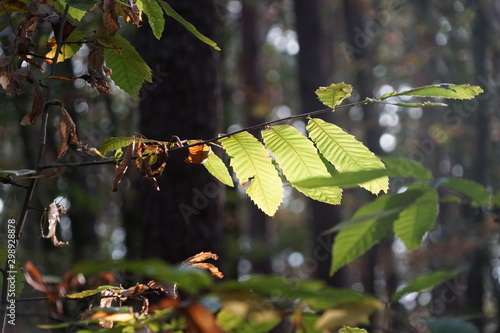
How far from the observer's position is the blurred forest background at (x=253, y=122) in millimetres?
3617

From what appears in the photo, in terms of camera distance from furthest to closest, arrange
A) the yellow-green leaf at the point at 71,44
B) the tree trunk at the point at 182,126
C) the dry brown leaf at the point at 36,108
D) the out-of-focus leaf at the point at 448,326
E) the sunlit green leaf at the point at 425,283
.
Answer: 1. the tree trunk at the point at 182,126
2. the yellow-green leaf at the point at 71,44
3. the dry brown leaf at the point at 36,108
4. the sunlit green leaf at the point at 425,283
5. the out-of-focus leaf at the point at 448,326

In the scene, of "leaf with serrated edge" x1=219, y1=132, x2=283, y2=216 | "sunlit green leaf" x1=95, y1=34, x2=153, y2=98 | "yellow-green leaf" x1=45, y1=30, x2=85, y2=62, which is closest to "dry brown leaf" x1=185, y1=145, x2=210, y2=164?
"leaf with serrated edge" x1=219, y1=132, x2=283, y2=216

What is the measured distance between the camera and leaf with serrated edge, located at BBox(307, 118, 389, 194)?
1.13m

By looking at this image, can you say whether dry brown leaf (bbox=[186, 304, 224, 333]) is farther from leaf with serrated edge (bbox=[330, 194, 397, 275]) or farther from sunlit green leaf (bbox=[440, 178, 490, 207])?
sunlit green leaf (bbox=[440, 178, 490, 207])

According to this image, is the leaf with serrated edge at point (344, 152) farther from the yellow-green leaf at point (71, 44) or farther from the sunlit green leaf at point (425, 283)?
the yellow-green leaf at point (71, 44)

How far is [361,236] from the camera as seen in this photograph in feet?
2.95

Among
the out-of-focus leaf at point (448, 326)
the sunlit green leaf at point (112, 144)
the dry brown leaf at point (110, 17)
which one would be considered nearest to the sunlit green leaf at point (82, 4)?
the dry brown leaf at point (110, 17)

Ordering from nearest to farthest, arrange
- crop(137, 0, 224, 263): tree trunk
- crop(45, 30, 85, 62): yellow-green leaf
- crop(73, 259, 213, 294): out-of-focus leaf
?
crop(73, 259, 213, 294): out-of-focus leaf < crop(45, 30, 85, 62): yellow-green leaf < crop(137, 0, 224, 263): tree trunk

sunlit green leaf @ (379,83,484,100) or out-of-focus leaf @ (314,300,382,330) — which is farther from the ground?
sunlit green leaf @ (379,83,484,100)

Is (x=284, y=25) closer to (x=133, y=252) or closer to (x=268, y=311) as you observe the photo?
(x=133, y=252)

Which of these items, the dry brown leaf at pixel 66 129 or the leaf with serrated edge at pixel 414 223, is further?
the dry brown leaf at pixel 66 129

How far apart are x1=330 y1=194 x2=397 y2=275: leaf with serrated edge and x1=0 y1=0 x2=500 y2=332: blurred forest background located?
14cm

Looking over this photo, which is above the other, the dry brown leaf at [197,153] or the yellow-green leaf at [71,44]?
the yellow-green leaf at [71,44]

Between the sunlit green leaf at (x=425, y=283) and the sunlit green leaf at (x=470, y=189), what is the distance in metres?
0.12
